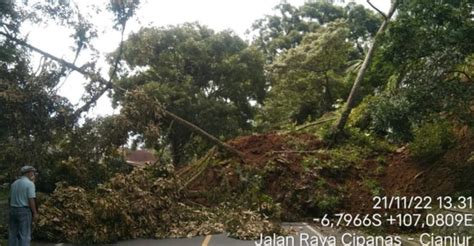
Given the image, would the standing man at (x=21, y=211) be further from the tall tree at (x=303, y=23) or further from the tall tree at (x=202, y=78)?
the tall tree at (x=303, y=23)

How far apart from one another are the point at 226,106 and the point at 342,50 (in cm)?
697

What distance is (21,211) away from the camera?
26.1 ft

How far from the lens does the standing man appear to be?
7.94m

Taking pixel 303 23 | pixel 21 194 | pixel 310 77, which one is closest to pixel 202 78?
pixel 310 77

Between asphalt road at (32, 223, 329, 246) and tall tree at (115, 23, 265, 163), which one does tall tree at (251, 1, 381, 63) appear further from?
asphalt road at (32, 223, 329, 246)

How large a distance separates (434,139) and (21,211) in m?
11.3

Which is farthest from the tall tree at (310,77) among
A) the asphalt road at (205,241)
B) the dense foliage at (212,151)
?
the asphalt road at (205,241)

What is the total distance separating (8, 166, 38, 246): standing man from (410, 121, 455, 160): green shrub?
10443mm

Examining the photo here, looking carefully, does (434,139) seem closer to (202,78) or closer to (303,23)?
(202,78)

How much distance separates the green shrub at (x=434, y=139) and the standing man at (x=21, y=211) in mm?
10443

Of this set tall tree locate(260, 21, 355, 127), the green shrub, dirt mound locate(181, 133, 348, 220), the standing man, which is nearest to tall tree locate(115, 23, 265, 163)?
tall tree locate(260, 21, 355, 127)

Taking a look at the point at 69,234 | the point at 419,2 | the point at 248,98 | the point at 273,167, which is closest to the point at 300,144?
the point at 273,167

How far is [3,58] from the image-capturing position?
11258 mm

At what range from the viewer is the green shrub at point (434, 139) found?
47.0ft
